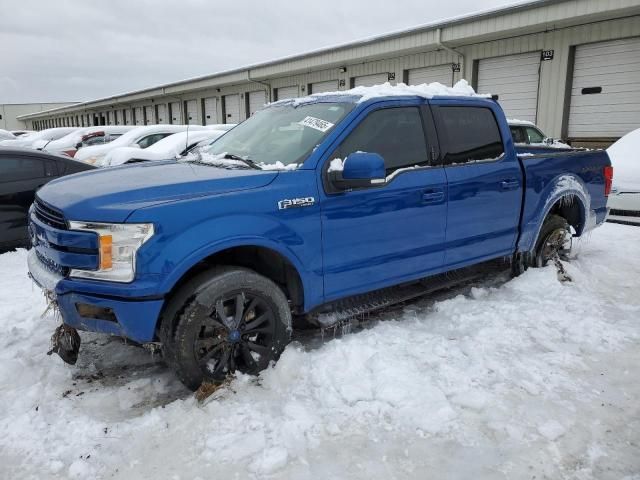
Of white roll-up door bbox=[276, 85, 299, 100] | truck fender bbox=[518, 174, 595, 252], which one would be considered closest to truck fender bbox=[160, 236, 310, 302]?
truck fender bbox=[518, 174, 595, 252]

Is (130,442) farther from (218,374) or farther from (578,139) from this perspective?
(578,139)

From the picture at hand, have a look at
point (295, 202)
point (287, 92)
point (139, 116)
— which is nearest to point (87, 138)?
point (287, 92)

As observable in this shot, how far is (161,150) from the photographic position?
11562 millimetres

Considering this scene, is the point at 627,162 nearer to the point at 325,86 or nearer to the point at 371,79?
the point at 371,79

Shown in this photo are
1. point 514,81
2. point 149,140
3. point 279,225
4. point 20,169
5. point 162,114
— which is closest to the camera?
point 279,225

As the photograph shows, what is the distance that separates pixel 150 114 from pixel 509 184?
123ft

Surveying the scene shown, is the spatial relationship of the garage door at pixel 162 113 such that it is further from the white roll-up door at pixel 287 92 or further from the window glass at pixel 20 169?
the window glass at pixel 20 169

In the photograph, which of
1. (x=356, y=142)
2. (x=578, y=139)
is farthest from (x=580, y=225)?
(x=578, y=139)

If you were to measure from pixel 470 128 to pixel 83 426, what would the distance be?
3.80 m

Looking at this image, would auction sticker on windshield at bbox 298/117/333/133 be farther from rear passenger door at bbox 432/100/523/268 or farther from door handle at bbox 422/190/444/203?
rear passenger door at bbox 432/100/523/268

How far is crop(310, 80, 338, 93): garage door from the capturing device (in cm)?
2056

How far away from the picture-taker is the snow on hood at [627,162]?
7578 millimetres

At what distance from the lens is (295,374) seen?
3383 millimetres

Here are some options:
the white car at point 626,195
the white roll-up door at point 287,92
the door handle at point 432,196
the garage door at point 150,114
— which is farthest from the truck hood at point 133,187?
the garage door at point 150,114
